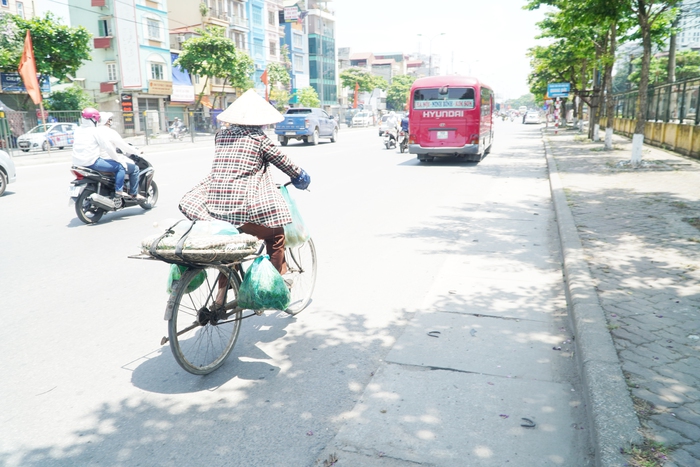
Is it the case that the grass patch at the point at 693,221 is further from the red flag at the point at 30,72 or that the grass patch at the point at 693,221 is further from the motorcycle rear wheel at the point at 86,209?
the red flag at the point at 30,72

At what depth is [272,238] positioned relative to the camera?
13.8 feet

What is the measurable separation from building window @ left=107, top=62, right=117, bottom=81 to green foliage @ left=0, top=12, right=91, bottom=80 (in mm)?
9922

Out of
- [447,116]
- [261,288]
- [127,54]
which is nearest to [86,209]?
[261,288]

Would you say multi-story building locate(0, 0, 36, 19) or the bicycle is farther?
multi-story building locate(0, 0, 36, 19)

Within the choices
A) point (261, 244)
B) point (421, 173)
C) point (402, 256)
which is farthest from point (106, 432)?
point (421, 173)

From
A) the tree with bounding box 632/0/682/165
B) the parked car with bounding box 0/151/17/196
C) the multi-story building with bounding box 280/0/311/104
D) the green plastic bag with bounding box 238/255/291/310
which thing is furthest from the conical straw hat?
the multi-story building with bounding box 280/0/311/104

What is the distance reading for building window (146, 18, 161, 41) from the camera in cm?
4268

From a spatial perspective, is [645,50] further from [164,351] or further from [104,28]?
[104,28]

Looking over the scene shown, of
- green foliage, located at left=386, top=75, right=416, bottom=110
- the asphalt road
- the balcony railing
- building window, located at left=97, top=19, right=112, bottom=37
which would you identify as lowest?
the asphalt road

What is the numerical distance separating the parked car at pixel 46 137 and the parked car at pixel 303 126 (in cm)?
910

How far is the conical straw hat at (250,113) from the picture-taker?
3.97m

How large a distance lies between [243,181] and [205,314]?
3.07ft

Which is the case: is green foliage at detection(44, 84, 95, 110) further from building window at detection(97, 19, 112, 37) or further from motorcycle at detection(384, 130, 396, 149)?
motorcycle at detection(384, 130, 396, 149)

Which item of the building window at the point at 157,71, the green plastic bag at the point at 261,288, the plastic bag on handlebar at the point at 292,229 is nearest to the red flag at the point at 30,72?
the building window at the point at 157,71
